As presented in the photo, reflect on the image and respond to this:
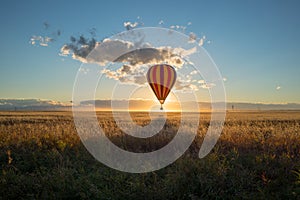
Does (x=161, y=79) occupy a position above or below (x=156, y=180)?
above

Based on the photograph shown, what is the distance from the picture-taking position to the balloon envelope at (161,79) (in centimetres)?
1797

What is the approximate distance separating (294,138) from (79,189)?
8.18m

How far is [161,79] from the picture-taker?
18.0 m

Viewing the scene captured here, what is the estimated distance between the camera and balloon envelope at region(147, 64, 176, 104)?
1797cm

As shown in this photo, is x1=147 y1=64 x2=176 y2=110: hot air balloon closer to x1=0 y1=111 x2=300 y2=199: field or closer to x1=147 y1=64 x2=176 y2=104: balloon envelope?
x1=147 y1=64 x2=176 y2=104: balloon envelope

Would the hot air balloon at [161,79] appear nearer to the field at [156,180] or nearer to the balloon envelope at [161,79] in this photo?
the balloon envelope at [161,79]

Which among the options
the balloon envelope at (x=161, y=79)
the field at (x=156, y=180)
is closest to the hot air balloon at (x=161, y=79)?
the balloon envelope at (x=161, y=79)

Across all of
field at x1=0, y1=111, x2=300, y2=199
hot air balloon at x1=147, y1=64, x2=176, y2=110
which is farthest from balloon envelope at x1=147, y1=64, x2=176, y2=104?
field at x1=0, y1=111, x2=300, y2=199

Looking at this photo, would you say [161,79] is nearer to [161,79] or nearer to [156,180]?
[161,79]

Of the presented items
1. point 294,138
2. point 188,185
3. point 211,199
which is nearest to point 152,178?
point 188,185

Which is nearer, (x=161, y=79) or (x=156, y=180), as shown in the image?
(x=156, y=180)

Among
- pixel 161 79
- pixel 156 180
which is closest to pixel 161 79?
pixel 161 79

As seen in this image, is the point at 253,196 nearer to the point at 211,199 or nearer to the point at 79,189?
the point at 211,199

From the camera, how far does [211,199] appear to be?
18.8 feet
